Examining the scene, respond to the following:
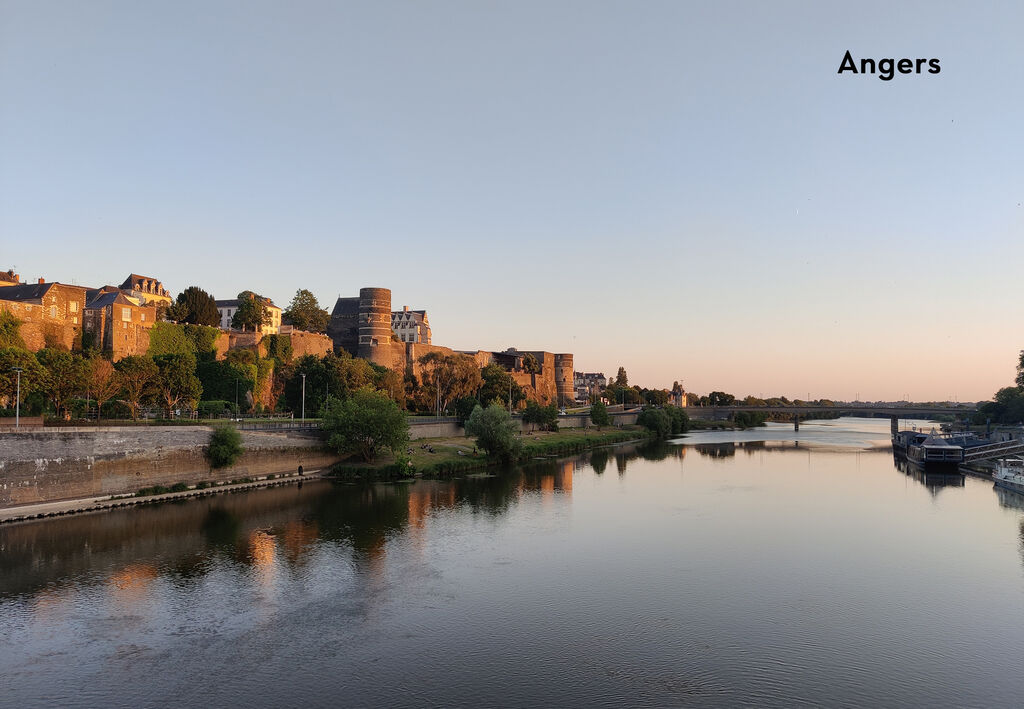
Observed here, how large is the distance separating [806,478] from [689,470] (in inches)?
436

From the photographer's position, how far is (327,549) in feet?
105

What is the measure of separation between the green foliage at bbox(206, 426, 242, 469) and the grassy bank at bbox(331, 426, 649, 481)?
30.8 ft

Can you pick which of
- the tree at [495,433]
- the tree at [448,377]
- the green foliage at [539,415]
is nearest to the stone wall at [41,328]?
the tree at [495,433]

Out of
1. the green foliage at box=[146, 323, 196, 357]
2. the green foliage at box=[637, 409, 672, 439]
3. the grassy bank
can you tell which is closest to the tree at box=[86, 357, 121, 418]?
the green foliage at box=[146, 323, 196, 357]

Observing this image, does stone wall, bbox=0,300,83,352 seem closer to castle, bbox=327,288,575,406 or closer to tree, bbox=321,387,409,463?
tree, bbox=321,387,409,463

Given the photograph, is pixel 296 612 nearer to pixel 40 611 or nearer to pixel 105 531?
pixel 40 611

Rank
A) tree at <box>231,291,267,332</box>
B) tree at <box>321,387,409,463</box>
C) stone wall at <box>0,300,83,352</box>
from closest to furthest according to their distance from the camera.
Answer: tree at <box>321,387,409,463</box> < stone wall at <box>0,300,83,352</box> < tree at <box>231,291,267,332</box>

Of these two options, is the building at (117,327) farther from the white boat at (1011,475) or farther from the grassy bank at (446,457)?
the white boat at (1011,475)

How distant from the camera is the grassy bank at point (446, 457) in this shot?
5572cm

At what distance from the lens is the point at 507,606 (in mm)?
24734

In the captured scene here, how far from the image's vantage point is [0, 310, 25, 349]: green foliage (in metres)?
57.6

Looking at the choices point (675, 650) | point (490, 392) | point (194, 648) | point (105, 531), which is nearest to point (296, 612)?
point (194, 648)

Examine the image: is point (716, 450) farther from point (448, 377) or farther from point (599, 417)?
point (448, 377)

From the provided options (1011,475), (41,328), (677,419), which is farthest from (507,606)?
(677,419)
